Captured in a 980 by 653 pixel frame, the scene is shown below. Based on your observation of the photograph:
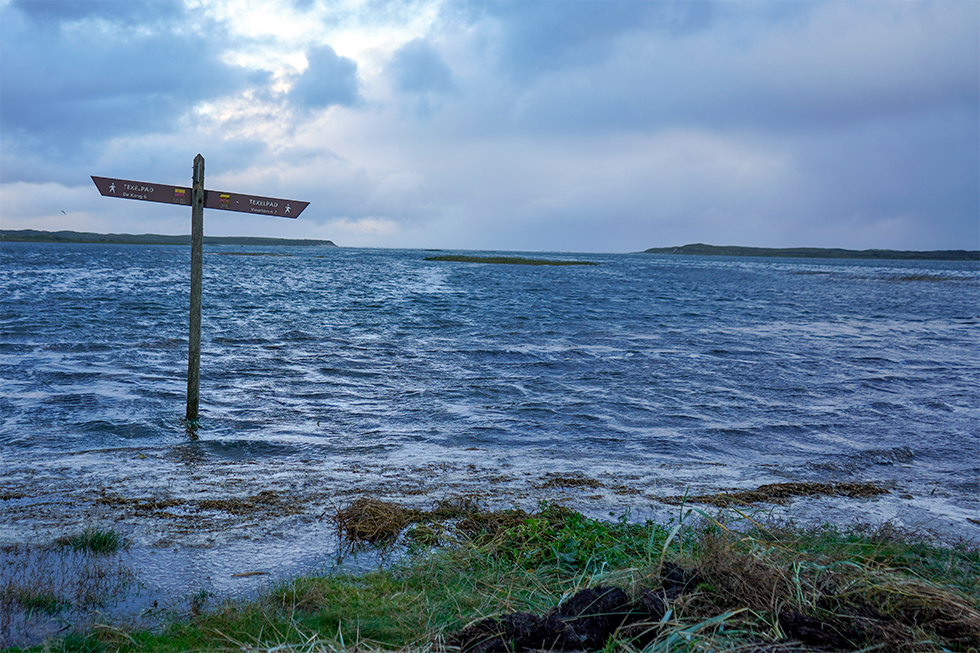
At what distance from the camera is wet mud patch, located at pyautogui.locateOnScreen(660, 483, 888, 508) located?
22.1ft

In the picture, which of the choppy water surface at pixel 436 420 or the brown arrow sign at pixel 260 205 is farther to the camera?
the brown arrow sign at pixel 260 205

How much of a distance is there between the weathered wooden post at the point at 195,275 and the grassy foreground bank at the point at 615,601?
19.6 feet

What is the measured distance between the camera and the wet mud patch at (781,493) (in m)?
6.73

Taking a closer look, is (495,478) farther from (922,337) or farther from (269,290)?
(269,290)

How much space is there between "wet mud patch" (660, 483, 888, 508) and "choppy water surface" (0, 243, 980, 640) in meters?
0.27

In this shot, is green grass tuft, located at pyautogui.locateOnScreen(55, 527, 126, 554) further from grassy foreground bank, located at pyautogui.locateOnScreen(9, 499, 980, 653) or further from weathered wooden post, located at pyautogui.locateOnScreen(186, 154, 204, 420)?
weathered wooden post, located at pyautogui.locateOnScreen(186, 154, 204, 420)

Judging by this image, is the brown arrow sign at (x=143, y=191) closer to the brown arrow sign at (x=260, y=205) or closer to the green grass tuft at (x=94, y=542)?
the brown arrow sign at (x=260, y=205)

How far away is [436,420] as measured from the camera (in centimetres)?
1035

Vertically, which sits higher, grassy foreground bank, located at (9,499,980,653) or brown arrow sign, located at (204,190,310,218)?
brown arrow sign, located at (204,190,310,218)

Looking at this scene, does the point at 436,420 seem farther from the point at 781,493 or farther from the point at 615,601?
the point at 615,601

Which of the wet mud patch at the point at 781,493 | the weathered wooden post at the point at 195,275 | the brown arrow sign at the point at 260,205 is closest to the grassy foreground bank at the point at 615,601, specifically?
the wet mud patch at the point at 781,493

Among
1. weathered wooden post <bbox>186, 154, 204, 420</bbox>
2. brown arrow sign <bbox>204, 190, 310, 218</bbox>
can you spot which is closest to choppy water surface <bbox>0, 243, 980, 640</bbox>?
weathered wooden post <bbox>186, 154, 204, 420</bbox>

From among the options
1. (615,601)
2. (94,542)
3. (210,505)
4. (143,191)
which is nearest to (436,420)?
(210,505)

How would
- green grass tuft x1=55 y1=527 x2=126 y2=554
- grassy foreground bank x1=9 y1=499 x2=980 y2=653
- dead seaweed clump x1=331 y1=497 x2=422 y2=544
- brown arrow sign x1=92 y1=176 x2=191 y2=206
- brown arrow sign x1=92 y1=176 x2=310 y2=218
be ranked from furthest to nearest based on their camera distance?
brown arrow sign x1=92 y1=176 x2=310 y2=218, brown arrow sign x1=92 y1=176 x2=191 y2=206, dead seaweed clump x1=331 y1=497 x2=422 y2=544, green grass tuft x1=55 y1=527 x2=126 y2=554, grassy foreground bank x1=9 y1=499 x2=980 y2=653
